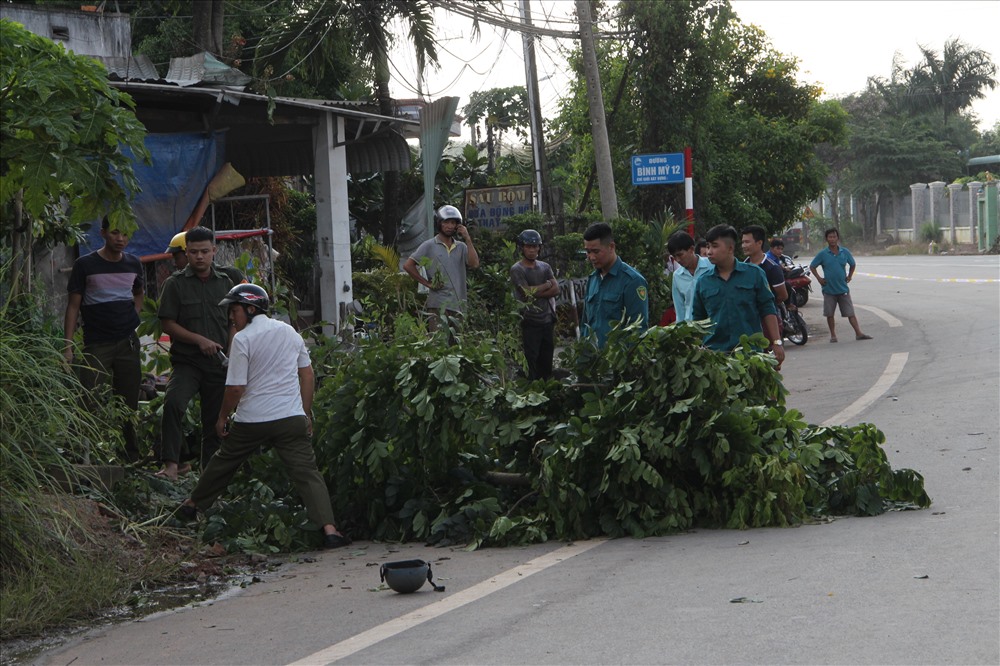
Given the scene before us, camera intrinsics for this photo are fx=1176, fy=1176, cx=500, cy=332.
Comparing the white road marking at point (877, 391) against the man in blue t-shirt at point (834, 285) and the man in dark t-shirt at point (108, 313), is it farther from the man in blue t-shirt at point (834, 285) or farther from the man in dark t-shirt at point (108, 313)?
the man in dark t-shirt at point (108, 313)

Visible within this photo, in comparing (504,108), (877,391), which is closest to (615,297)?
(877,391)

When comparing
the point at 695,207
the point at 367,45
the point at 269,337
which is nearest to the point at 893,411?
the point at 269,337

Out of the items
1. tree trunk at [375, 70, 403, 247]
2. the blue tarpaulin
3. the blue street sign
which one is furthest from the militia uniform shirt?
tree trunk at [375, 70, 403, 247]

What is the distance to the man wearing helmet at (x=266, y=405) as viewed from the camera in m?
6.98

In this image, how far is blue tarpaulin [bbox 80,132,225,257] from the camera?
44.8 feet

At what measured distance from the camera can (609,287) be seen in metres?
8.54

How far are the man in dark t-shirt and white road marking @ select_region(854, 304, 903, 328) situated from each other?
1411 centimetres

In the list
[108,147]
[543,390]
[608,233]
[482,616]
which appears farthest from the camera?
[608,233]

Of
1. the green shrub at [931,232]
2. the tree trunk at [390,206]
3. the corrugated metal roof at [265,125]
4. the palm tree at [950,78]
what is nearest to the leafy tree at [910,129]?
the palm tree at [950,78]

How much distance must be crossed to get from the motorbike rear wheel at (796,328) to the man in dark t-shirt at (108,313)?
11.3 metres

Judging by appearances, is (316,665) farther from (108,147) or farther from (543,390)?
(108,147)

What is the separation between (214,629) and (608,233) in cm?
424

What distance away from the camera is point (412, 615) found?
538 centimetres

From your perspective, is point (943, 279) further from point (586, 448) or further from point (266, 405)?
point (266, 405)
